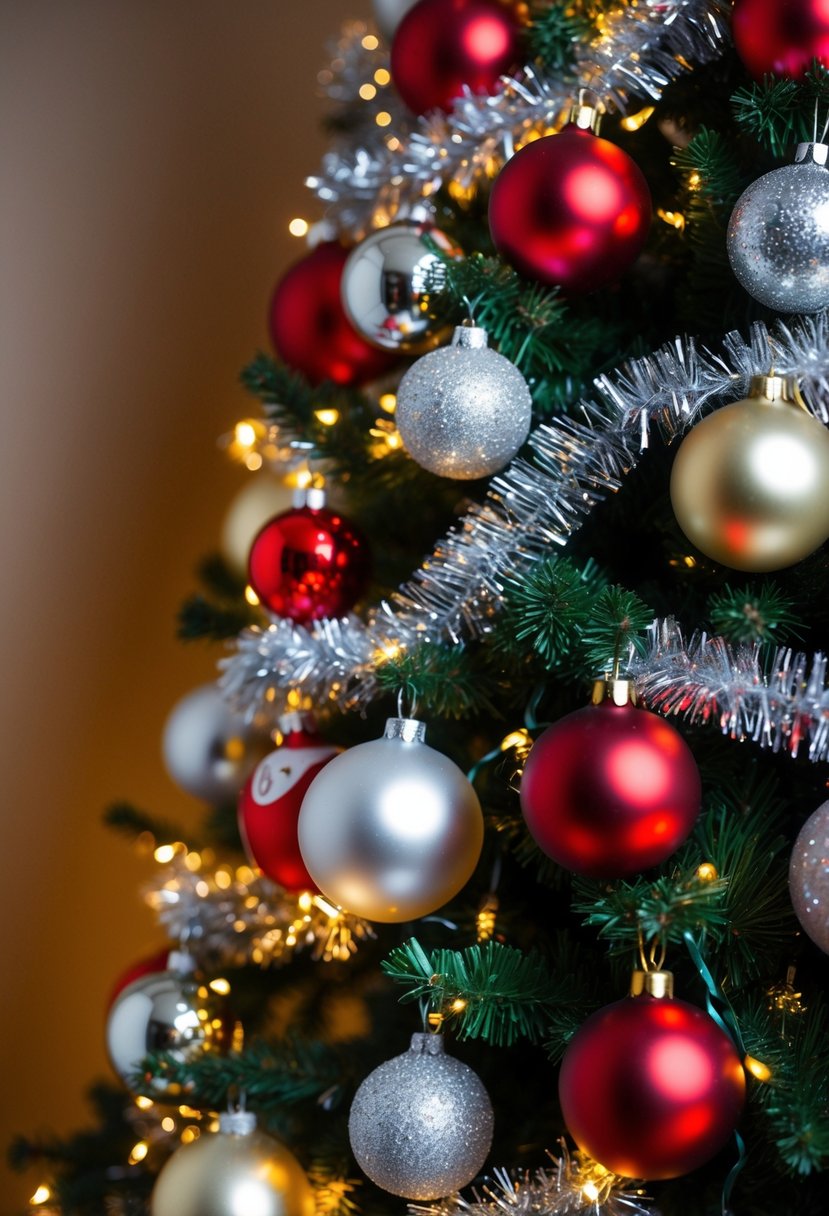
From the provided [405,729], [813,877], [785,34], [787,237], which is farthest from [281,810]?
[785,34]

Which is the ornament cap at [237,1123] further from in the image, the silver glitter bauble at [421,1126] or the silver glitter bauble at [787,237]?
the silver glitter bauble at [787,237]

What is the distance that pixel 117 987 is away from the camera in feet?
3.00

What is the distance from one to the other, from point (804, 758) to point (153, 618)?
3.03ft

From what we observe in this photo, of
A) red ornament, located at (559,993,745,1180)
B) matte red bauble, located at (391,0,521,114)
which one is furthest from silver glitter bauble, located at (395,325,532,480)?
red ornament, located at (559,993,745,1180)

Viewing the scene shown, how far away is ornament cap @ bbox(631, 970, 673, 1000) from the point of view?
0.55m

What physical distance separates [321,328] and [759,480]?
0.43m

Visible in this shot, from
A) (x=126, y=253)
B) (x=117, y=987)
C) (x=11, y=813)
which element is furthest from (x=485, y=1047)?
(x=126, y=253)

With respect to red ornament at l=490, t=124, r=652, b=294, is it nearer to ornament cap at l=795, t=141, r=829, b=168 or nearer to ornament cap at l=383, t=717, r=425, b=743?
ornament cap at l=795, t=141, r=829, b=168

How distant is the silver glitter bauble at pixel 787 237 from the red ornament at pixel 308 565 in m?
0.33

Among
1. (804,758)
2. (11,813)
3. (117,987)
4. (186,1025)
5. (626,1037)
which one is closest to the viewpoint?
(626,1037)

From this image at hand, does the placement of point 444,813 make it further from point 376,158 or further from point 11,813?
point 11,813

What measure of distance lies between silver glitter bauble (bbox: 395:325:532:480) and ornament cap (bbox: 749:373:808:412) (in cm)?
14

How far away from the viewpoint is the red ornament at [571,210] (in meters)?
0.65

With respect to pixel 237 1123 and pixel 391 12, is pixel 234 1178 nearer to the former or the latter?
pixel 237 1123
